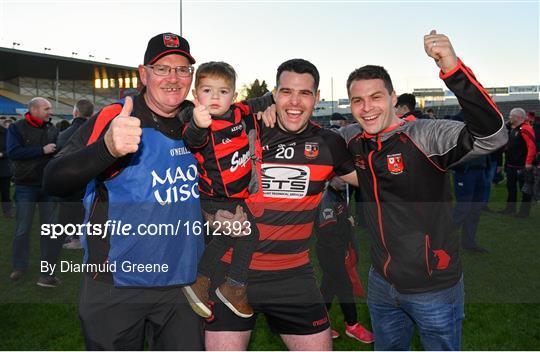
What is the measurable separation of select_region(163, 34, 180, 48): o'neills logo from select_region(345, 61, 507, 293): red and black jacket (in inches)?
54.4

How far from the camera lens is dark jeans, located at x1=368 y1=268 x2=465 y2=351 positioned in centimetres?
263

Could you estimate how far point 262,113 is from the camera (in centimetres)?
322

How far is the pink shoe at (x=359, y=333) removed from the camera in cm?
433

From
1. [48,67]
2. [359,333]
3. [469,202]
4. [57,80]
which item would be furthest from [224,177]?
[48,67]

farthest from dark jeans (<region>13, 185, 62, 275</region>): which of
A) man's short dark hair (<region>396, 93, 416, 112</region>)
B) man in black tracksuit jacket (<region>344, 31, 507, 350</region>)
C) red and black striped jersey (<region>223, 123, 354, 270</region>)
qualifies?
man's short dark hair (<region>396, 93, 416, 112</region>)

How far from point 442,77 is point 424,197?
752 millimetres

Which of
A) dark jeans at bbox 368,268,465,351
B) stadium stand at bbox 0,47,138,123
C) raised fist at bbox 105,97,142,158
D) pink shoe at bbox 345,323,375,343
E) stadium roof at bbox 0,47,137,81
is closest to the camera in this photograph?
raised fist at bbox 105,97,142,158

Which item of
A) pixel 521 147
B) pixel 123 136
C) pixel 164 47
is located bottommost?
pixel 123 136

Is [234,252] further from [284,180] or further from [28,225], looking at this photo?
[28,225]

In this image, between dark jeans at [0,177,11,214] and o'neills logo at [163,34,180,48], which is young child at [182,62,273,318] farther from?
dark jeans at [0,177,11,214]

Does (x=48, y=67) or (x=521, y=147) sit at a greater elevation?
(x=48, y=67)

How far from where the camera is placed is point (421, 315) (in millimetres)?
2646

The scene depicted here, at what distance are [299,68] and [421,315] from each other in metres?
1.84

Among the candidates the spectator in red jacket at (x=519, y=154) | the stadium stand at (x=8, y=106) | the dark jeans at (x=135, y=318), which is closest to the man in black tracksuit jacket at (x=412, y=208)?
the dark jeans at (x=135, y=318)
